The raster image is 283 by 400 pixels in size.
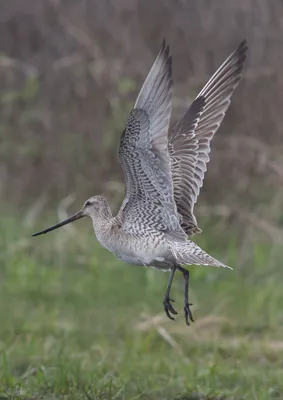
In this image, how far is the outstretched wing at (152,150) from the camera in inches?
198

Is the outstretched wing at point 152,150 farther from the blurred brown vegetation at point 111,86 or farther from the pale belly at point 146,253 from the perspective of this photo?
the blurred brown vegetation at point 111,86

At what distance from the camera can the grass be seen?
242 inches

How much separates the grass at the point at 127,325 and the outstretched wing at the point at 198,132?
1035mm

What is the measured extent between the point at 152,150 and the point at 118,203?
4.91 meters

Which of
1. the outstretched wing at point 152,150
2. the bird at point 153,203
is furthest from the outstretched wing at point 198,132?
the outstretched wing at point 152,150

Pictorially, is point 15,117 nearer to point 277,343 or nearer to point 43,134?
point 43,134

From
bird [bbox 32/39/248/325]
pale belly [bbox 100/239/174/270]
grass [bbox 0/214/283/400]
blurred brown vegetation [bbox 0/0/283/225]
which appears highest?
blurred brown vegetation [bbox 0/0/283/225]

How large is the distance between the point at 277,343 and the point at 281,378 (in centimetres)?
105

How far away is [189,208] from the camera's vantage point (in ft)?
19.1

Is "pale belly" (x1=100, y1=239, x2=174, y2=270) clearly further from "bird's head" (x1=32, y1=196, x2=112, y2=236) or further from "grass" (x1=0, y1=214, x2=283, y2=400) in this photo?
"grass" (x1=0, y1=214, x2=283, y2=400)

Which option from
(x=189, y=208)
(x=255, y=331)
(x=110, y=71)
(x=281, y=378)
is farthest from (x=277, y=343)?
(x=110, y=71)

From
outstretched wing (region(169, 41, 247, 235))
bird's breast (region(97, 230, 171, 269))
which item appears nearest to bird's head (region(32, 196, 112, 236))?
bird's breast (region(97, 230, 171, 269))

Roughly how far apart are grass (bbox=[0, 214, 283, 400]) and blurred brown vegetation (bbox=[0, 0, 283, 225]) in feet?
2.52

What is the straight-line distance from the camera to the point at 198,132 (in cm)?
610
